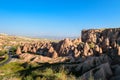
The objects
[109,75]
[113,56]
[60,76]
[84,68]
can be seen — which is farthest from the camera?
[113,56]

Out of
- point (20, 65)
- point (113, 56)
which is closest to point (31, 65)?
point (20, 65)

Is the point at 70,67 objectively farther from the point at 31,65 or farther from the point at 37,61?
the point at 37,61

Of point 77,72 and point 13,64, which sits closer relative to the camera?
point 77,72

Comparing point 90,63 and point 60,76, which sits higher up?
point 60,76

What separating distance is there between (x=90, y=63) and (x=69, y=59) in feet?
144

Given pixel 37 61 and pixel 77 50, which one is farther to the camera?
pixel 77 50

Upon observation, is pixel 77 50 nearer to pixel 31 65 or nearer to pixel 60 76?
pixel 31 65

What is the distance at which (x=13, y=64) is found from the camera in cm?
17575

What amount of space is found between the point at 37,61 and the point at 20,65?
54.8ft

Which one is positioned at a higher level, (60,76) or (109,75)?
(60,76)

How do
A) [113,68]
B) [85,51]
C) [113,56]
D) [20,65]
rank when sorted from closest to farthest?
[113,68], [113,56], [20,65], [85,51]

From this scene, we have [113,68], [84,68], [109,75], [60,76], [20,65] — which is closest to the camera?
[60,76]

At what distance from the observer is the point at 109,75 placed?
111562 millimetres

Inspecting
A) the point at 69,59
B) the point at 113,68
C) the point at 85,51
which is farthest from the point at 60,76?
the point at 85,51
